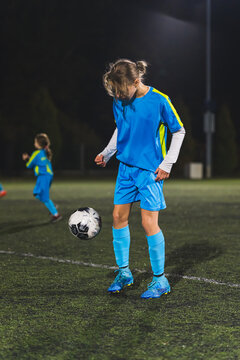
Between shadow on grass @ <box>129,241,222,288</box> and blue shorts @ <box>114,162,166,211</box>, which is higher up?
blue shorts @ <box>114,162,166,211</box>

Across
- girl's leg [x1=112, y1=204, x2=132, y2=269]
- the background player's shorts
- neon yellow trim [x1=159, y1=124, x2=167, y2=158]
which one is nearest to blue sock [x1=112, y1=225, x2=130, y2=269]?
girl's leg [x1=112, y1=204, x2=132, y2=269]

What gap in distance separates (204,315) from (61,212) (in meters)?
8.03

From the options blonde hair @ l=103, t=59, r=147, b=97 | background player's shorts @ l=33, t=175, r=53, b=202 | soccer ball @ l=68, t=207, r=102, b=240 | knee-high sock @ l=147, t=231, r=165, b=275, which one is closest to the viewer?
blonde hair @ l=103, t=59, r=147, b=97

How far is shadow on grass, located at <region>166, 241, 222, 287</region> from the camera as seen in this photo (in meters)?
5.87

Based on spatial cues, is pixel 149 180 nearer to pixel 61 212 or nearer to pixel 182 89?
pixel 61 212

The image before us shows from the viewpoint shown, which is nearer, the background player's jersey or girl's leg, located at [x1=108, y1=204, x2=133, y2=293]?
girl's leg, located at [x1=108, y1=204, x2=133, y2=293]

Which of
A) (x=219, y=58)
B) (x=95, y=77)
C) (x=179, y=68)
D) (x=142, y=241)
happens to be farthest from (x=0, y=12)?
(x=142, y=241)

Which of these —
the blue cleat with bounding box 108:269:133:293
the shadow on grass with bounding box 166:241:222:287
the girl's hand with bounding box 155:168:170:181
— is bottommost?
the shadow on grass with bounding box 166:241:222:287

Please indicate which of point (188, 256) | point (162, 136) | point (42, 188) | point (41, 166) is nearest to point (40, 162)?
point (41, 166)

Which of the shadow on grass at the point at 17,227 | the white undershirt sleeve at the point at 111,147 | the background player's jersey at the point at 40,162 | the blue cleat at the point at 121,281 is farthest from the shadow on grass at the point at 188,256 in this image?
the background player's jersey at the point at 40,162

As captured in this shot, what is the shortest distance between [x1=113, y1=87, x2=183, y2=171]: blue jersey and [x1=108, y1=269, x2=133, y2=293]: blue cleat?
39.6 inches

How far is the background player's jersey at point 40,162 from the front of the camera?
10016mm

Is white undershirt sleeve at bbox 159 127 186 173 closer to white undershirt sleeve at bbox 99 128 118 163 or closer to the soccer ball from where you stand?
white undershirt sleeve at bbox 99 128 118 163

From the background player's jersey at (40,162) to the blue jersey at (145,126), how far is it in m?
5.48
